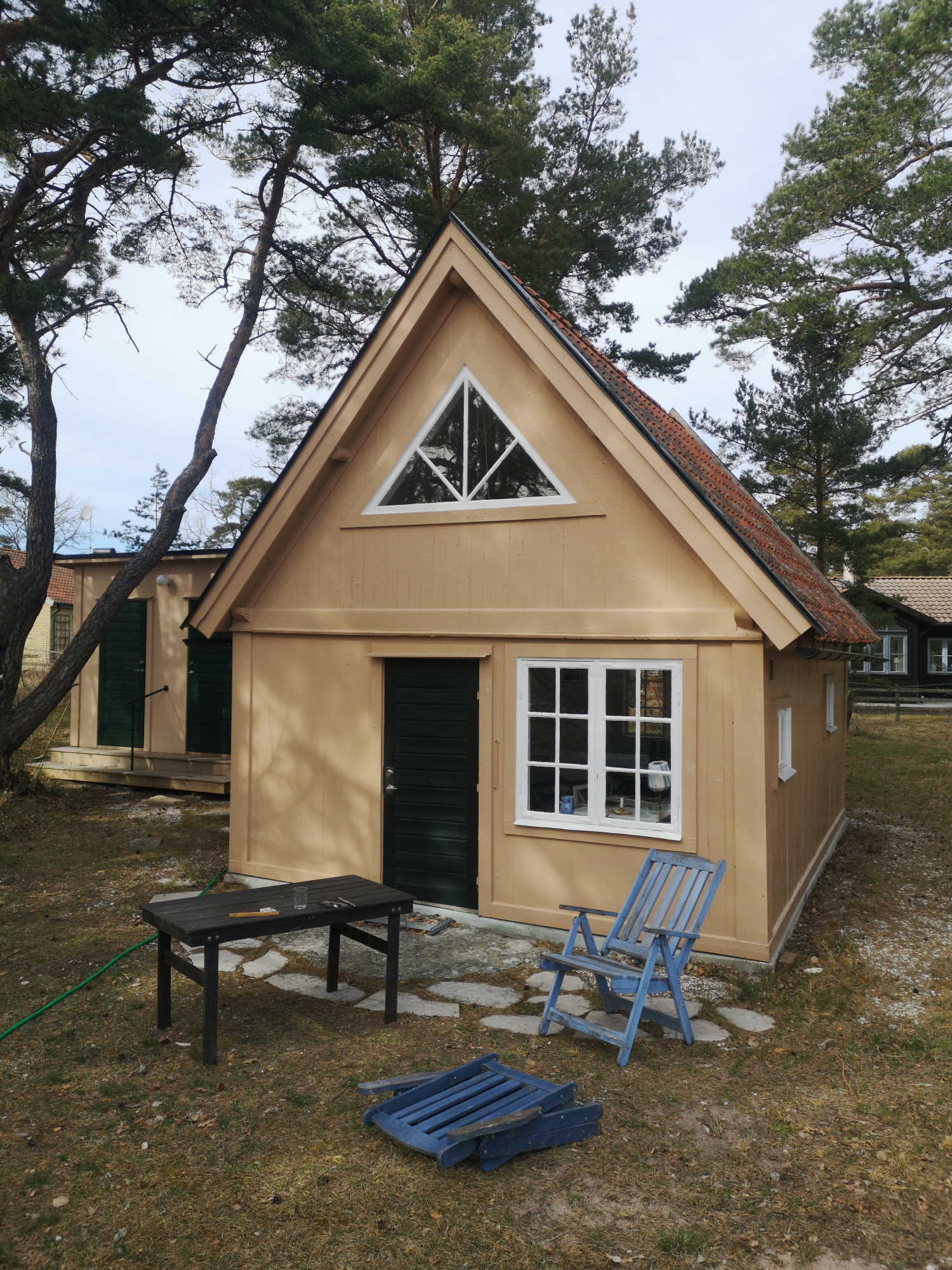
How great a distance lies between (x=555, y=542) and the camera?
24.6 feet

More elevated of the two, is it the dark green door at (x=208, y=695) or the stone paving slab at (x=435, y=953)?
the dark green door at (x=208, y=695)

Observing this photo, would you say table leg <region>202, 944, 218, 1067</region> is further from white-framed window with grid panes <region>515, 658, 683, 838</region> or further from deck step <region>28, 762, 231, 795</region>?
deck step <region>28, 762, 231, 795</region>

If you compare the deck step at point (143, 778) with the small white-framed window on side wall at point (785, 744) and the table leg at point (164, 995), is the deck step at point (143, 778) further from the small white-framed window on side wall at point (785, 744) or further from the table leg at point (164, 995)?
the small white-framed window on side wall at point (785, 744)

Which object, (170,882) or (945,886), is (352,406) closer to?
(170,882)

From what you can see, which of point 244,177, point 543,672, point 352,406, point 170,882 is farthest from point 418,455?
point 244,177

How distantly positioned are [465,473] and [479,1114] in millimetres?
5260

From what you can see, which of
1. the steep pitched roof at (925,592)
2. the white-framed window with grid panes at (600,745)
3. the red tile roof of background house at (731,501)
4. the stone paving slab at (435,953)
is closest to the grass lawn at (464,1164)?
the stone paving slab at (435,953)

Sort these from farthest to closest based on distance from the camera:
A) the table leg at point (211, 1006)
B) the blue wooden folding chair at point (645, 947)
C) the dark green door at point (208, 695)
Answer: the dark green door at point (208, 695) → the blue wooden folding chair at point (645, 947) → the table leg at point (211, 1006)

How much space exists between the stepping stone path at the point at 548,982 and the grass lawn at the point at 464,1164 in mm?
119

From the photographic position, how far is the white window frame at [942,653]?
37.5 m

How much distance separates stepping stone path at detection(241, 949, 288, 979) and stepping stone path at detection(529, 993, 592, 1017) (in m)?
1.99

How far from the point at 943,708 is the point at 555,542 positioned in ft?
92.6

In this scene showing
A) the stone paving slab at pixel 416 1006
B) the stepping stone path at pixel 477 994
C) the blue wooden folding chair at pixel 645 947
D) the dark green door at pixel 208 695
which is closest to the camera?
the blue wooden folding chair at pixel 645 947

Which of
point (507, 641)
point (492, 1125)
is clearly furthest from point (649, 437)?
point (492, 1125)
